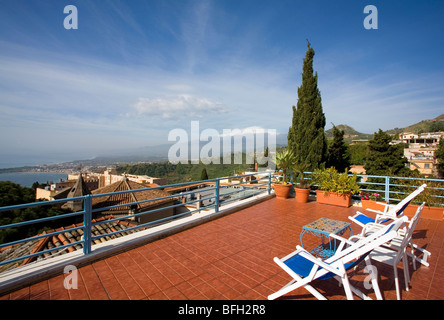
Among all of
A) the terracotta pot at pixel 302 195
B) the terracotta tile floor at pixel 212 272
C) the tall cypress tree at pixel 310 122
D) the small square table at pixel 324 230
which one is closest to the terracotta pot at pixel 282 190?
the terracotta pot at pixel 302 195

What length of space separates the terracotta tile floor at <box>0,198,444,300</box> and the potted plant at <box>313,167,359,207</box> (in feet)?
6.40

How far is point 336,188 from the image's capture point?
6594mm

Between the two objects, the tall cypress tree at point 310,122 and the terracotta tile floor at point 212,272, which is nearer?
the terracotta tile floor at point 212,272

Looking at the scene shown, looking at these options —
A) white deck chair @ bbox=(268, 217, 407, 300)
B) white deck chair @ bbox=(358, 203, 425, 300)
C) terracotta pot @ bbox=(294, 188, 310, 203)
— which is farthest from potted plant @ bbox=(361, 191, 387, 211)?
white deck chair @ bbox=(268, 217, 407, 300)

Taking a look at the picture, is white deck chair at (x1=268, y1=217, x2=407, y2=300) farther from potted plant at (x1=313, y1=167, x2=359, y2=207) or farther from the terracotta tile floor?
potted plant at (x1=313, y1=167, x2=359, y2=207)

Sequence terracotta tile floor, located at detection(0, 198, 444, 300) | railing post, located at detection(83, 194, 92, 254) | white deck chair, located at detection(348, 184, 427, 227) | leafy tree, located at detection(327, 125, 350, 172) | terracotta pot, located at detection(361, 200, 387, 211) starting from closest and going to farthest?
terracotta tile floor, located at detection(0, 198, 444, 300), railing post, located at detection(83, 194, 92, 254), white deck chair, located at detection(348, 184, 427, 227), terracotta pot, located at detection(361, 200, 387, 211), leafy tree, located at detection(327, 125, 350, 172)

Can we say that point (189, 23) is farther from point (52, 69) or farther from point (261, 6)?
point (52, 69)

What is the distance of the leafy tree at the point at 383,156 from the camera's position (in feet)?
70.5

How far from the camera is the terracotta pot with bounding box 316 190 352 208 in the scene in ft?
21.1

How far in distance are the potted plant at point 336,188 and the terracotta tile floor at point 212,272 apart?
195 cm

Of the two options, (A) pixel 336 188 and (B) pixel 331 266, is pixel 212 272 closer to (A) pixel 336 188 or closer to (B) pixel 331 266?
(B) pixel 331 266

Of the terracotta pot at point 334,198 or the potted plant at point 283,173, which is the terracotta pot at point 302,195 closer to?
the terracotta pot at point 334,198

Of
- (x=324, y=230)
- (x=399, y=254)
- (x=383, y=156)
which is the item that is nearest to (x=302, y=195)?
(x=324, y=230)

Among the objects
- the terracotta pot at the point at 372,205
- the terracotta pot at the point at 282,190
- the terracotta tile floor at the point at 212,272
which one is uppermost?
the terracotta pot at the point at 282,190
